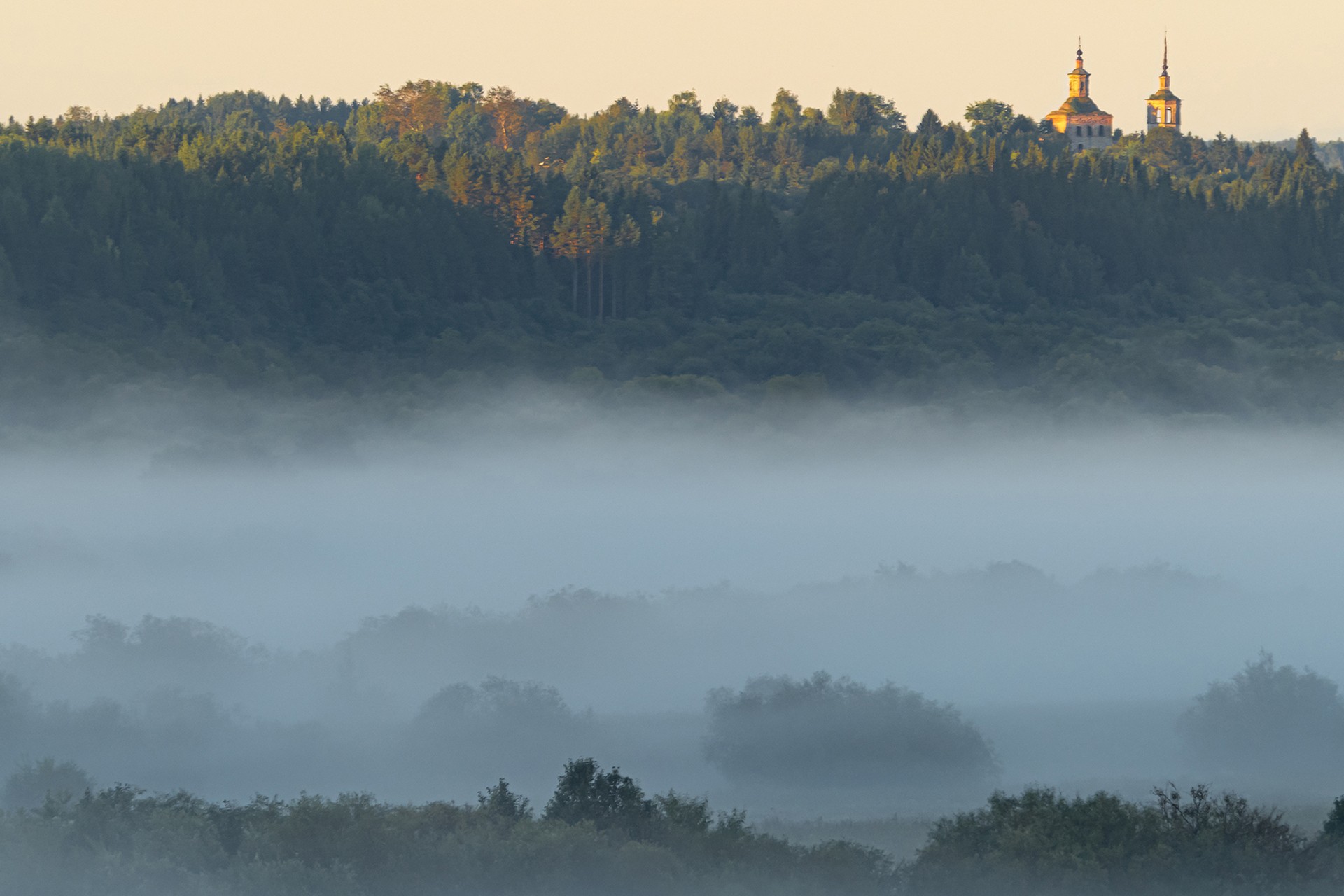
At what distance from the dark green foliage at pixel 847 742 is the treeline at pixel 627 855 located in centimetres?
2371

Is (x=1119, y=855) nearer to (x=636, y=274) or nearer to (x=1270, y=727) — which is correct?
(x=1270, y=727)

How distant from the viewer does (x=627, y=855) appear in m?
34.6

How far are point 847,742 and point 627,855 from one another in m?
35.9

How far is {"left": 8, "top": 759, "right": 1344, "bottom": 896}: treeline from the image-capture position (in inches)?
1314

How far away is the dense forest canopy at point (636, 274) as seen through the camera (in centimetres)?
14912

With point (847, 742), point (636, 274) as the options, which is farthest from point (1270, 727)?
point (636, 274)

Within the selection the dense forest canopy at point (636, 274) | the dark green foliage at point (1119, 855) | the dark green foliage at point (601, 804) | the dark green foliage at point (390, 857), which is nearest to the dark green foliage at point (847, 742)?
the dark green foliage at point (601, 804)

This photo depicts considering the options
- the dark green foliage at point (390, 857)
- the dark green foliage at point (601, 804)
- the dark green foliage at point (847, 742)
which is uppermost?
the dark green foliage at point (847, 742)

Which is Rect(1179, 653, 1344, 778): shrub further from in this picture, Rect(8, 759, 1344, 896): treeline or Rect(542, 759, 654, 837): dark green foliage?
Rect(542, 759, 654, 837): dark green foliage

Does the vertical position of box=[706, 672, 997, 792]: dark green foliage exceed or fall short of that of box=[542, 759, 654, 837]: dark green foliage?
it exceeds it

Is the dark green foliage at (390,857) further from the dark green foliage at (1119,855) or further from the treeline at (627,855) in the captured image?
the dark green foliage at (1119,855)

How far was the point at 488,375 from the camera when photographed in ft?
531

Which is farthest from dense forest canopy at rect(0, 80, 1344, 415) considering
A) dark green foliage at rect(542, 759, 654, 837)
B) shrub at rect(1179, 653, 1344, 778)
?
dark green foliage at rect(542, 759, 654, 837)

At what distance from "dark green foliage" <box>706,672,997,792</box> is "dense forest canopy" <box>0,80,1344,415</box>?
75048mm
